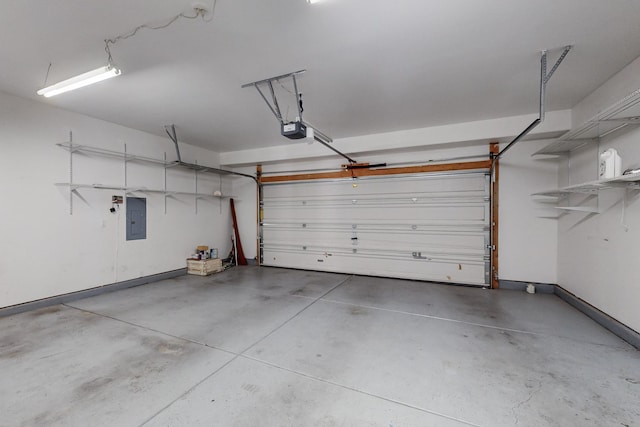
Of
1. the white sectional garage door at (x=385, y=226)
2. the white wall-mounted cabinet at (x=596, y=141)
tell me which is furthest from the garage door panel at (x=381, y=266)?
the white wall-mounted cabinet at (x=596, y=141)

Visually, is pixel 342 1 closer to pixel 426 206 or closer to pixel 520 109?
pixel 520 109

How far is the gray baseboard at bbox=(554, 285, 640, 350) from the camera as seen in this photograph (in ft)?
8.58

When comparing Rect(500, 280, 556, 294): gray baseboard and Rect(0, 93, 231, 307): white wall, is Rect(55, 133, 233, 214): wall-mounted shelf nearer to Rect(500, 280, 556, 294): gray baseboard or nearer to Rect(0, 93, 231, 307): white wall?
Rect(0, 93, 231, 307): white wall

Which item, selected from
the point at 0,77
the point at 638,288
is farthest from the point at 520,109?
the point at 0,77

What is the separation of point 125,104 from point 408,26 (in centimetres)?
385

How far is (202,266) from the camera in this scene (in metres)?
5.66

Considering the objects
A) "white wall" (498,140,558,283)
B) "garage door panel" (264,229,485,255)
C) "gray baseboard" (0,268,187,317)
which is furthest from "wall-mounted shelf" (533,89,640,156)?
"gray baseboard" (0,268,187,317)

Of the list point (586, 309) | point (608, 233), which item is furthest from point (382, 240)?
point (608, 233)

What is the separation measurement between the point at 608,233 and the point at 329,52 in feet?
12.4

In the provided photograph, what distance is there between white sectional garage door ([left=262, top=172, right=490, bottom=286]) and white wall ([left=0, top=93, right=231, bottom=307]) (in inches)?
99.3

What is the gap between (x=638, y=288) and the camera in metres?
2.57

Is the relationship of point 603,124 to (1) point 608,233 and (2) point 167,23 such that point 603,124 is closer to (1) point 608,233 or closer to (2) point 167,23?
(1) point 608,233

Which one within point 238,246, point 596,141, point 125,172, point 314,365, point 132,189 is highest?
point 596,141

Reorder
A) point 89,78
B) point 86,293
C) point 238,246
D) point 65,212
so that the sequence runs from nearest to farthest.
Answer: point 89,78
point 65,212
point 86,293
point 238,246
